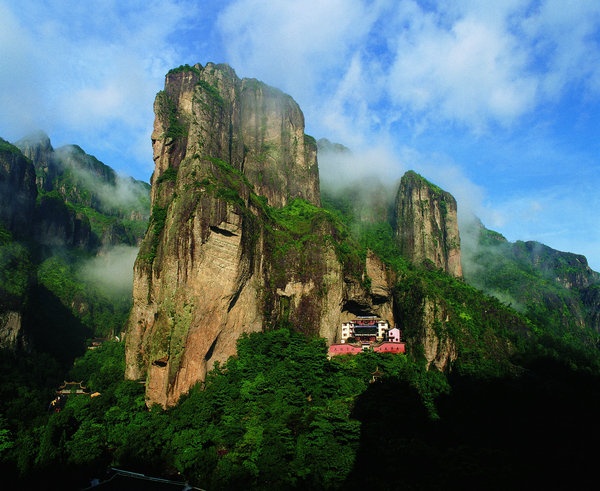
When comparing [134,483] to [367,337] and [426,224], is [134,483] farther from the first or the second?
[426,224]

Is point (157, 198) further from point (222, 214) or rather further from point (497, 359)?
point (497, 359)

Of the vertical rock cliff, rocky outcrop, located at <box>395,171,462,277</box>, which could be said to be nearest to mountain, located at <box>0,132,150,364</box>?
the vertical rock cliff

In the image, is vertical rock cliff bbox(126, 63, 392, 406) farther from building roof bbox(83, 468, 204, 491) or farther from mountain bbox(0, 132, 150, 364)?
mountain bbox(0, 132, 150, 364)

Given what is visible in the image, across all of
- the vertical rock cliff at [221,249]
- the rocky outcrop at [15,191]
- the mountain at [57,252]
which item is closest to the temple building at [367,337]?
the vertical rock cliff at [221,249]

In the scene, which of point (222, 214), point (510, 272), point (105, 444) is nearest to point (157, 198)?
point (222, 214)

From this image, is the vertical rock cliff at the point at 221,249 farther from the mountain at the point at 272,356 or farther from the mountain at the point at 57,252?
the mountain at the point at 57,252
